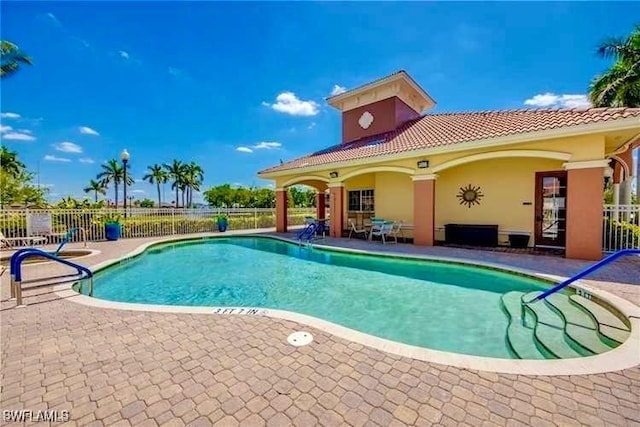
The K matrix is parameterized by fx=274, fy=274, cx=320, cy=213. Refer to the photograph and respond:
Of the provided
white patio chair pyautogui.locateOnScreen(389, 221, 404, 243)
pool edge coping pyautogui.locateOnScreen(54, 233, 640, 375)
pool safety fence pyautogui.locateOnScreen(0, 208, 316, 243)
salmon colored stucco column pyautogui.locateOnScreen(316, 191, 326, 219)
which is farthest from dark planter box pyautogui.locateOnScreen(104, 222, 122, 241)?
white patio chair pyautogui.locateOnScreen(389, 221, 404, 243)

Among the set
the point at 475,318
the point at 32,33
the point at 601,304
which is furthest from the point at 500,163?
the point at 32,33

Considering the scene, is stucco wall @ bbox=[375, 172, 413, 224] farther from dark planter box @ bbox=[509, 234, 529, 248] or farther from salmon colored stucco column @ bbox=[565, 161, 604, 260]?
salmon colored stucco column @ bbox=[565, 161, 604, 260]

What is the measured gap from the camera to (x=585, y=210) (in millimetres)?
7848

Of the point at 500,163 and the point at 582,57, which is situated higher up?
the point at 582,57

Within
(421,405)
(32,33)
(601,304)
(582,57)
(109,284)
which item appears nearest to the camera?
(421,405)

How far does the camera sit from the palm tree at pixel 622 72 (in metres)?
14.9

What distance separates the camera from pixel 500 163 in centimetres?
1102

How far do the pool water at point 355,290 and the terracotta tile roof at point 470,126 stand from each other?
475 cm

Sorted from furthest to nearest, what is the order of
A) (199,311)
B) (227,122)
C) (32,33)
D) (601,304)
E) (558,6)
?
(227,122)
(32,33)
(558,6)
(601,304)
(199,311)

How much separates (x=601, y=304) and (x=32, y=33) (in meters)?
19.1

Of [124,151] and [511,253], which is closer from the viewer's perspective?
[511,253]

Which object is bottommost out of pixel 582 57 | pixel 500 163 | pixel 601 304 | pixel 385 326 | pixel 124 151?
pixel 385 326

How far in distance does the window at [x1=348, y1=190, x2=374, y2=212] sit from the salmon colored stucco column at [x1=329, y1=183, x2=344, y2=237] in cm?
231

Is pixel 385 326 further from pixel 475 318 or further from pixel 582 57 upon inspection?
pixel 582 57
